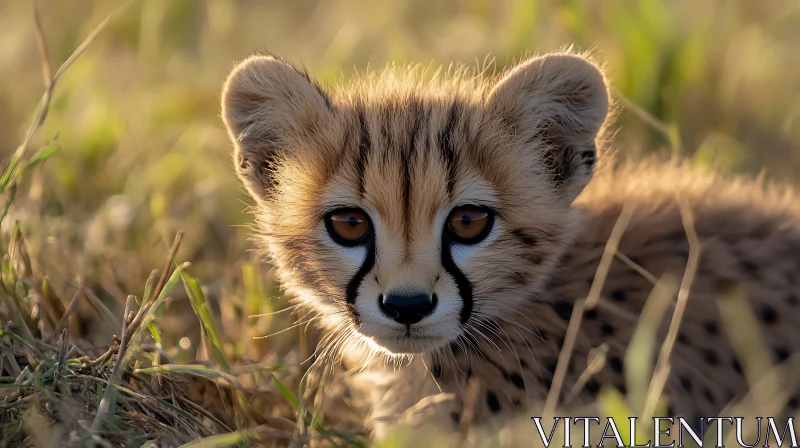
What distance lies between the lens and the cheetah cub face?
9.80 ft

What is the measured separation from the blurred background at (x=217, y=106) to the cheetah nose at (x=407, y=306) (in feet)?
3.78

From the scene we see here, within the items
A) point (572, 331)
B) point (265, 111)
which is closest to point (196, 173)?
point (265, 111)

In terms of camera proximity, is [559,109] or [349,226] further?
[559,109]

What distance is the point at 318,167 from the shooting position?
323cm

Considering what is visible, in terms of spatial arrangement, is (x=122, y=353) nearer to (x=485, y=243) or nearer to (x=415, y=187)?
(x=415, y=187)

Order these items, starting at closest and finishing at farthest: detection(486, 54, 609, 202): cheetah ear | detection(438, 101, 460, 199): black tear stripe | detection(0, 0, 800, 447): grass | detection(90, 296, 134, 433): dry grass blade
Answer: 1. detection(90, 296, 134, 433): dry grass blade
2. detection(0, 0, 800, 447): grass
3. detection(438, 101, 460, 199): black tear stripe
4. detection(486, 54, 609, 202): cheetah ear

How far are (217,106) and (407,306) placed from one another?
3.43 meters

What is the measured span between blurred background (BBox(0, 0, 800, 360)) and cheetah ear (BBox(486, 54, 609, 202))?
0.87 metres

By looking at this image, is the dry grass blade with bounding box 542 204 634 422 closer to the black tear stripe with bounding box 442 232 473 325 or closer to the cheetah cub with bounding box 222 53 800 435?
the cheetah cub with bounding box 222 53 800 435

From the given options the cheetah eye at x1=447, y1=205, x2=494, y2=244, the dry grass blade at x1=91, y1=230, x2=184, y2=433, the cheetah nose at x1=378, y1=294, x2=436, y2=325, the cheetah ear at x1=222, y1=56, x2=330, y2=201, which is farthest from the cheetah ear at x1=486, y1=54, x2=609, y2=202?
the dry grass blade at x1=91, y1=230, x2=184, y2=433

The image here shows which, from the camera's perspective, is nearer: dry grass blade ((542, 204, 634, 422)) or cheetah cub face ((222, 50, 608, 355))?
dry grass blade ((542, 204, 634, 422))

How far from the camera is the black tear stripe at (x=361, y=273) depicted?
3.04 metres

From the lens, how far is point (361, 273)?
120 inches

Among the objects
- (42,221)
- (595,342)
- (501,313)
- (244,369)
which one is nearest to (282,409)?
(244,369)
